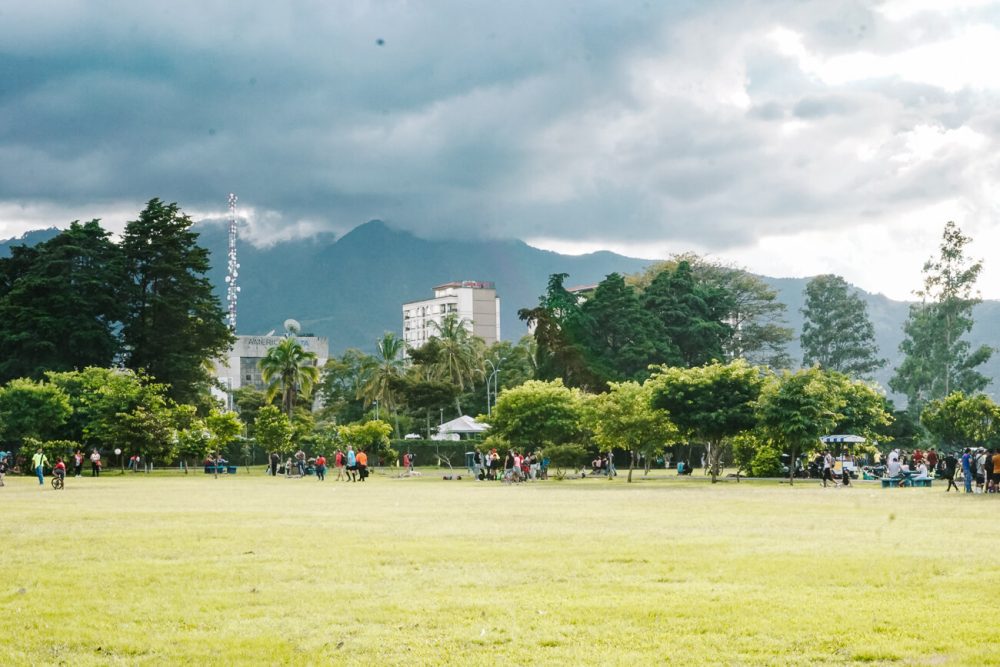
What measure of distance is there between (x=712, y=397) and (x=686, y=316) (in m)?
40.5

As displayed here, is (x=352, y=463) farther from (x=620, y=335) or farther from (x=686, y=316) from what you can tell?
(x=686, y=316)

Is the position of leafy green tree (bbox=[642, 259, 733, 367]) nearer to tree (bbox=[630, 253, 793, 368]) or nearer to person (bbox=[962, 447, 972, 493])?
tree (bbox=[630, 253, 793, 368])

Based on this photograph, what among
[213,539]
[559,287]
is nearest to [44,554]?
[213,539]

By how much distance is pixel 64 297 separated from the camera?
2948 inches

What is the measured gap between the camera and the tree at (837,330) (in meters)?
119

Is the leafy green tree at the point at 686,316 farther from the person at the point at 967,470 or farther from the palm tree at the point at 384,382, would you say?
the person at the point at 967,470

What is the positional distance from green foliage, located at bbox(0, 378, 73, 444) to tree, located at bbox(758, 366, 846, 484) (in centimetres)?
4114

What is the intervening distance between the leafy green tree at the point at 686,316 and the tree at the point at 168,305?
34856 millimetres

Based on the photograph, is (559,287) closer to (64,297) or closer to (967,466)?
(64,297)

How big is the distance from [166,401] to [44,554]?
5931 centimetres

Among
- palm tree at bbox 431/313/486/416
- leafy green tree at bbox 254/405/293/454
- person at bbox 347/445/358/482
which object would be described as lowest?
person at bbox 347/445/358/482

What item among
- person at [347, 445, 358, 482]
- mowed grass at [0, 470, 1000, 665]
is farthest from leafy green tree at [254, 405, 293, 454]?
mowed grass at [0, 470, 1000, 665]

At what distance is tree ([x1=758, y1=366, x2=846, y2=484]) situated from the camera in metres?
45.4

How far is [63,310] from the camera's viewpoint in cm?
7525
